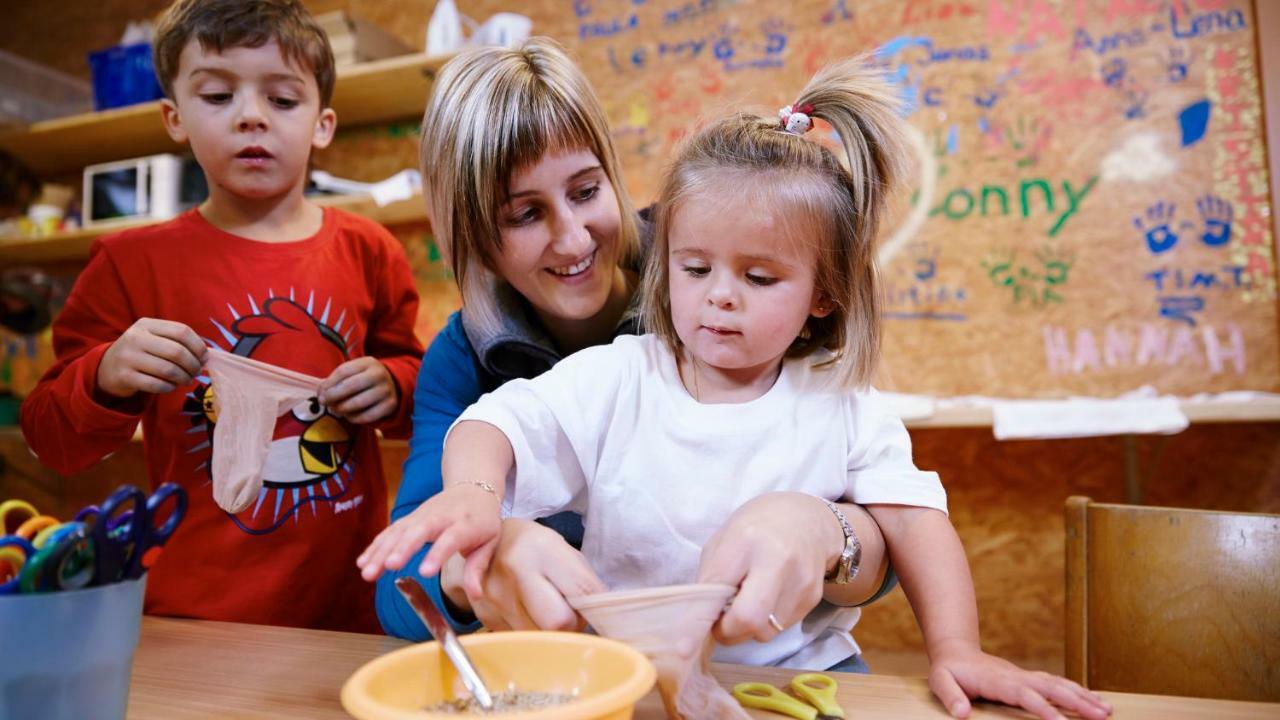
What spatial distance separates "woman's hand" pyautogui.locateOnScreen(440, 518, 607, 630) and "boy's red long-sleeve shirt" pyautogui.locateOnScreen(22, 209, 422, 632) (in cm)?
70

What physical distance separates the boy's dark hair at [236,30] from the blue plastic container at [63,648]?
967 mm

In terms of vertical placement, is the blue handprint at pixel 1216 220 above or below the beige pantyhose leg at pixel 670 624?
above

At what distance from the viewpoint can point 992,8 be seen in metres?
2.72

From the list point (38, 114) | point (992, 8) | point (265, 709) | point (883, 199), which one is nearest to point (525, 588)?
point (265, 709)

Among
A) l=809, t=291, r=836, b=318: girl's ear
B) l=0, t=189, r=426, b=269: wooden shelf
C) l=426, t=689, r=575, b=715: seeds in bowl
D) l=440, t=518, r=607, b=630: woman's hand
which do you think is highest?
l=0, t=189, r=426, b=269: wooden shelf

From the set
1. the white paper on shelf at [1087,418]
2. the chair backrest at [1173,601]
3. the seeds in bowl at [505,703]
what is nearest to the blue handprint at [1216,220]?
the white paper on shelf at [1087,418]

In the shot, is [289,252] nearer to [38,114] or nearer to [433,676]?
[433,676]

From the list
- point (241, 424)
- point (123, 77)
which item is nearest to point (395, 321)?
point (241, 424)

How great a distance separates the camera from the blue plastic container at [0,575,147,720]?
526 millimetres

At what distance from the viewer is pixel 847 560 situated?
0.78 metres

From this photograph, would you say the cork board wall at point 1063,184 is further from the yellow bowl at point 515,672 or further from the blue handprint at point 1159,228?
the yellow bowl at point 515,672

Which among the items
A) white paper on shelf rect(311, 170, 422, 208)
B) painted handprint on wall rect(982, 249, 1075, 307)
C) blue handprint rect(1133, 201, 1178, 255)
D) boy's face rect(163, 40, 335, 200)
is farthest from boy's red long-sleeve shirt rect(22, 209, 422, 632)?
blue handprint rect(1133, 201, 1178, 255)

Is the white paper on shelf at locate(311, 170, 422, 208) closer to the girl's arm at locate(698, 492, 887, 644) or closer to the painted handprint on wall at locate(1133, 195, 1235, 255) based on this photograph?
the painted handprint on wall at locate(1133, 195, 1235, 255)

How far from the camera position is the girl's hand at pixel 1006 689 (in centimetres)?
68
